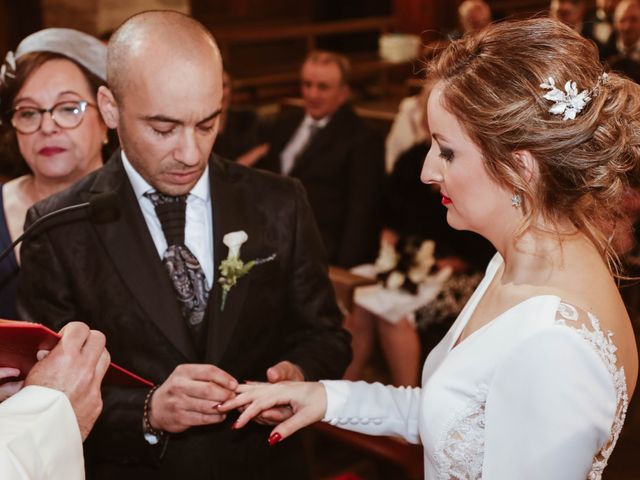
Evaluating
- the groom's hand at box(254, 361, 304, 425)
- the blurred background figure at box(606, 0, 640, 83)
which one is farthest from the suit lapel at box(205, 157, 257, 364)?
the blurred background figure at box(606, 0, 640, 83)

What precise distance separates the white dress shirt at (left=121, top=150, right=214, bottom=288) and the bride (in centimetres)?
67

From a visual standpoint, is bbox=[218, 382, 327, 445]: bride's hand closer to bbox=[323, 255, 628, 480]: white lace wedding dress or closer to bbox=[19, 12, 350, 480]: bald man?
bbox=[19, 12, 350, 480]: bald man

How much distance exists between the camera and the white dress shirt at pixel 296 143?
554 centimetres

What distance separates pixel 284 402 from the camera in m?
1.93

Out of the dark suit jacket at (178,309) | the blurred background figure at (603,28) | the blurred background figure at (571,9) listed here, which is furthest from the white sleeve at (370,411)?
the blurred background figure at (571,9)

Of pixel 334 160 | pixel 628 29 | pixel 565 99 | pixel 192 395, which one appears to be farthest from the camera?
pixel 628 29

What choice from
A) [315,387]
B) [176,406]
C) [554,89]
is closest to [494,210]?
[554,89]

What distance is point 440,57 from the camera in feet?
5.78

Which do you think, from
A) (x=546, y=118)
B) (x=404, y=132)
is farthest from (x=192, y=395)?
(x=404, y=132)

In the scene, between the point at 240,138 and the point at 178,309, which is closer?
the point at 178,309

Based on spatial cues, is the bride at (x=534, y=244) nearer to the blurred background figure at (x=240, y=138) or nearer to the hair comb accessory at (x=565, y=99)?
the hair comb accessory at (x=565, y=99)

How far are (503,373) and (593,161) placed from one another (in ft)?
1.53

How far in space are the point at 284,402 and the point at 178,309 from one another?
0.35 metres

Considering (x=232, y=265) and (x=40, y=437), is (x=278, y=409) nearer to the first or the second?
(x=232, y=265)
